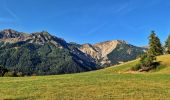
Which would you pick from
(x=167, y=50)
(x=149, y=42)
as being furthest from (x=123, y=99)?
(x=167, y=50)

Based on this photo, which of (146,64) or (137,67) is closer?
(146,64)

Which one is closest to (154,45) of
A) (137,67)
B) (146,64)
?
(137,67)

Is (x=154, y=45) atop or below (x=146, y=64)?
atop

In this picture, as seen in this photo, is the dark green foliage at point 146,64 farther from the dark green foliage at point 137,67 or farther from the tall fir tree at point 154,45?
the tall fir tree at point 154,45

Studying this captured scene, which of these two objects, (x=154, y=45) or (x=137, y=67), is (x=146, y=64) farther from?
(x=154, y=45)

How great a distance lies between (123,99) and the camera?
28.9m

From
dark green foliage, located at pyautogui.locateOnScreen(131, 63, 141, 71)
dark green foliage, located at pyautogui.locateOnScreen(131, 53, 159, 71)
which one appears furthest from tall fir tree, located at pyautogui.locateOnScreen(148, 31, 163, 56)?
dark green foliage, located at pyautogui.locateOnScreen(131, 63, 141, 71)

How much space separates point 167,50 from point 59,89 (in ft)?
399

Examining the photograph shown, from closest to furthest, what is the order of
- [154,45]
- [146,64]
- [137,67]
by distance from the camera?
[146,64], [137,67], [154,45]

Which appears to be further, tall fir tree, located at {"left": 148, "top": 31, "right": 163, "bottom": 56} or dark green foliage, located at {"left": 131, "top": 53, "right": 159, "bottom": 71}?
tall fir tree, located at {"left": 148, "top": 31, "right": 163, "bottom": 56}

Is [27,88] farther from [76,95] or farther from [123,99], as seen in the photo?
[123,99]

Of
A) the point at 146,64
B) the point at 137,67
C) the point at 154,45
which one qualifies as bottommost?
the point at 137,67

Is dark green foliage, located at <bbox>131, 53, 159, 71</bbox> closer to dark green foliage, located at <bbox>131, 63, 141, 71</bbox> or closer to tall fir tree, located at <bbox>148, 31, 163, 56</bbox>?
dark green foliage, located at <bbox>131, 63, 141, 71</bbox>

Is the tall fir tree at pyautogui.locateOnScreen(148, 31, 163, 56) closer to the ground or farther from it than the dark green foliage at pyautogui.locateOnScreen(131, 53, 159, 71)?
farther from it
